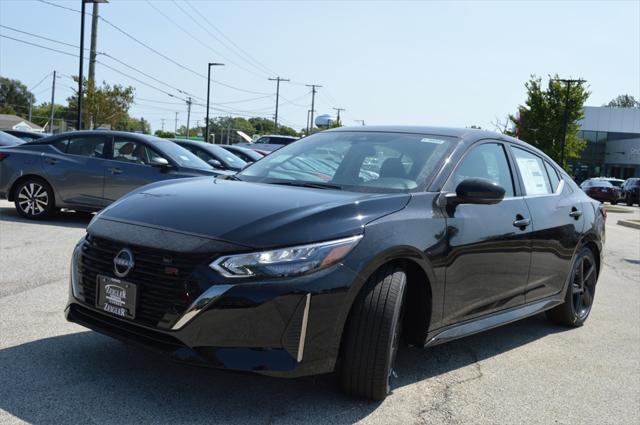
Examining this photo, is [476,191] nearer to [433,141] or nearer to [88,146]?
[433,141]

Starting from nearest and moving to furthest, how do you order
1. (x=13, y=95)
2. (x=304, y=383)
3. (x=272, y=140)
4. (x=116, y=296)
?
(x=116, y=296)
(x=304, y=383)
(x=272, y=140)
(x=13, y=95)

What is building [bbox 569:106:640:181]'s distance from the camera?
6550 cm

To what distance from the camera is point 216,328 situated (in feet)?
9.95

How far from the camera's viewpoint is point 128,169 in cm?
1030

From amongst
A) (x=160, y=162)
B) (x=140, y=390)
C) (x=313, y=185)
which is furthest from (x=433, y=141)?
(x=160, y=162)

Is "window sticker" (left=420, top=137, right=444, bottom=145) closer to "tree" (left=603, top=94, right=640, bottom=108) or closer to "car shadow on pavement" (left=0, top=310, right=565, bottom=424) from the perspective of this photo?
"car shadow on pavement" (left=0, top=310, right=565, bottom=424)

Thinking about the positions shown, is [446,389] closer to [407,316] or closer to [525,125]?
[407,316]

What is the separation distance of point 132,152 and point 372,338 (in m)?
8.02

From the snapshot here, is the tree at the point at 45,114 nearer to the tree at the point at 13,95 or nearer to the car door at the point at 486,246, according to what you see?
the tree at the point at 13,95

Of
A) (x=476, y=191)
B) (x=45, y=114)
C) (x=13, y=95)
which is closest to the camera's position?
(x=476, y=191)

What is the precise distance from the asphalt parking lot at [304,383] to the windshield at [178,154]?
499 cm

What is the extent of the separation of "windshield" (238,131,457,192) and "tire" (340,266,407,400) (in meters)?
0.79

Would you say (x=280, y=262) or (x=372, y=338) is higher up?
(x=280, y=262)

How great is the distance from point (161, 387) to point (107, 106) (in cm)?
4655
